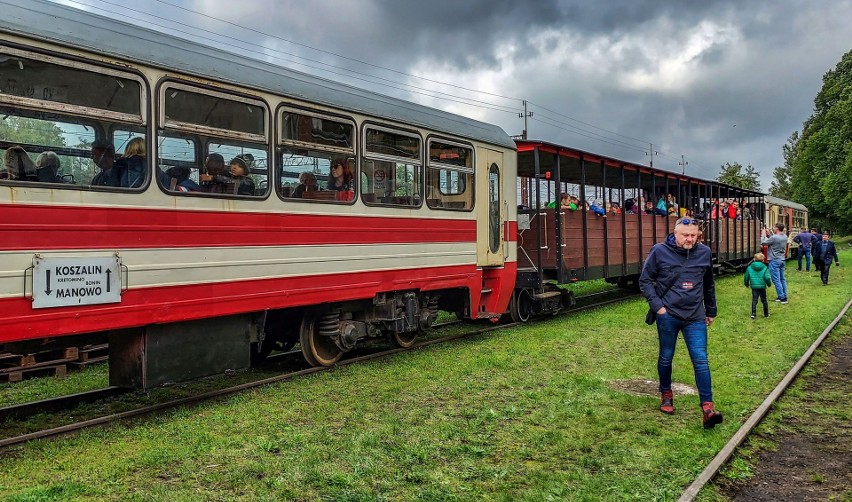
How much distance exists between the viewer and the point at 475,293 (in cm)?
1015

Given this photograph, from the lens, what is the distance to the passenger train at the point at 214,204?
198 inches

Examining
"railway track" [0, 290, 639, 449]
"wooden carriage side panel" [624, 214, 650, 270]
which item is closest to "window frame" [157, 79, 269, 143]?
"railway track" [0, 290, 639, 449]

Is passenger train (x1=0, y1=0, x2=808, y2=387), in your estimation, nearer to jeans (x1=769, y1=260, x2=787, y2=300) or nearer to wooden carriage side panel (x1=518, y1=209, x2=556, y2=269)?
wooden carriage side panel (x1=518, y1=209, x2=556, y2=269)

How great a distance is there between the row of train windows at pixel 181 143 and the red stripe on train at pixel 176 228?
223mm

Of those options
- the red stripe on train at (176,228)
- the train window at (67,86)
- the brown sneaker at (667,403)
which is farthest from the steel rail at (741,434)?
the train window at (67,86)

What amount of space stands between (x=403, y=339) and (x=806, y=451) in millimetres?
5448

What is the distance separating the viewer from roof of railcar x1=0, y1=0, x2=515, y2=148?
505 centimetres

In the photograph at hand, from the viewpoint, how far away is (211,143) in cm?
624

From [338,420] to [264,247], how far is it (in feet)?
6.36

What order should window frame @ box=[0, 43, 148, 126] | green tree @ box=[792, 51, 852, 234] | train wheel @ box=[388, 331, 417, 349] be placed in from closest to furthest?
window frame @ box=[0, 43, 148, 126] → train wheel @ box=[388, 331, 417, 349] → green tree @ box=[792, 51, 852, 234]

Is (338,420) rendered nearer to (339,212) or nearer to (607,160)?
(339,212)

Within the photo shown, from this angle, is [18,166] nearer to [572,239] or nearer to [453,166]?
[453,166]

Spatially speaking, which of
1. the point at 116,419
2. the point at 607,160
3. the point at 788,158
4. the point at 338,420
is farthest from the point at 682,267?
the point at 788,158

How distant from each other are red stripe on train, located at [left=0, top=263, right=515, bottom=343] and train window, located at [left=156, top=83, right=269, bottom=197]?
3.03ft
